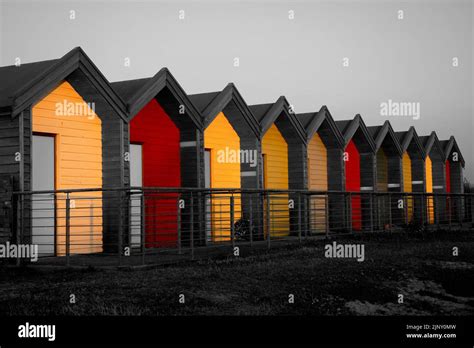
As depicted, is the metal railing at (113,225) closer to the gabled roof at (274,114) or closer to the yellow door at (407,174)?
the gabled roof at (274,114)

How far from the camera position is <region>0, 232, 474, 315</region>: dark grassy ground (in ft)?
27.6

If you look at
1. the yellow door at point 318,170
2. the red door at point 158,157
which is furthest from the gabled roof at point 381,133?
the red door at point 158,157

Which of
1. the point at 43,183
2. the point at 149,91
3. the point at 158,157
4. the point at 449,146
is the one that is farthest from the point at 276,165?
the point at 449,146

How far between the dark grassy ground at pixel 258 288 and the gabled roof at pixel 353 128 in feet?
34.8

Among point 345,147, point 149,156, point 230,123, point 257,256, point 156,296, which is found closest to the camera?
point 156,296

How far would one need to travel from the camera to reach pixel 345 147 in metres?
24.0

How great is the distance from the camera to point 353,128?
24.1 meters

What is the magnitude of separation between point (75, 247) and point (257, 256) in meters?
4.13

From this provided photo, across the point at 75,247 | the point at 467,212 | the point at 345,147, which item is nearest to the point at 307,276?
the point at 75,247

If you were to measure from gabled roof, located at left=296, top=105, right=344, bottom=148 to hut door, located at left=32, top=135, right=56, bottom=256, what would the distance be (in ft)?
32.1

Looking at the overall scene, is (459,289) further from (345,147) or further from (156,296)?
(345,147)

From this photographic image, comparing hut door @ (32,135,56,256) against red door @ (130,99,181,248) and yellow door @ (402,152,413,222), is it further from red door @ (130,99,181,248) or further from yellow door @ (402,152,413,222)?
yellow door @ (402,152,413,222)

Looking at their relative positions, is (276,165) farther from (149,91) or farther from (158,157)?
(149,91)

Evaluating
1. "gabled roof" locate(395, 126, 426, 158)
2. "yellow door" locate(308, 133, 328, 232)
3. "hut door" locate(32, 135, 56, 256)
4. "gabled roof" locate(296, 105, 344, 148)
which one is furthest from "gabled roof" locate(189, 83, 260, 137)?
"gabled roof" locate(395, 126, 426, 158)
